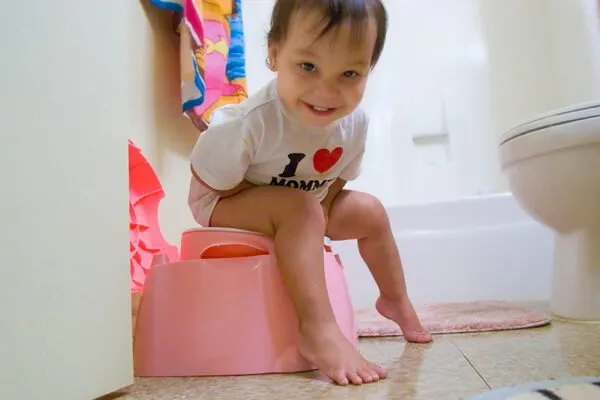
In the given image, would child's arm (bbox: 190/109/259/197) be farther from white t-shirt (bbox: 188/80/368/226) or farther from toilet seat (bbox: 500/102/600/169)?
toilet seat (bbox: 500/102/600/169)

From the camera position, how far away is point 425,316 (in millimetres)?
1238

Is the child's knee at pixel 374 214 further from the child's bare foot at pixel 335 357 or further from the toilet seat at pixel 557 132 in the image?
the toilet seat at pixel 557 132

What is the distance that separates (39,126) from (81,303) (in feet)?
0.62

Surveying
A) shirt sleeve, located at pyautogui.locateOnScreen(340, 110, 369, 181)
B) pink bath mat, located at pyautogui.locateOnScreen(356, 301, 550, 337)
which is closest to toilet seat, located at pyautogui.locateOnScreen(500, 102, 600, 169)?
pink bath mat, located at pyautogui.locateOnScreen(356, 301, 550, 337)

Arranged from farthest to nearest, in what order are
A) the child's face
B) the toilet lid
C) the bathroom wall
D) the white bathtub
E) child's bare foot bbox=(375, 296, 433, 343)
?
the bathroom wall < the white bathtub < the toilet lid < child's bare foot bbox=(375, 296, 433, 343) < the child's face

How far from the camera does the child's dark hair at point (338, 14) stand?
2.31 ft

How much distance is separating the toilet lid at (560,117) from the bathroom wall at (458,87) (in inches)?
40.2

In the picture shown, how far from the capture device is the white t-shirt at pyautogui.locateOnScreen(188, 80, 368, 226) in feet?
2.71

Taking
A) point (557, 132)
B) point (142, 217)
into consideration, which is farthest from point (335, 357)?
point (557, 132)

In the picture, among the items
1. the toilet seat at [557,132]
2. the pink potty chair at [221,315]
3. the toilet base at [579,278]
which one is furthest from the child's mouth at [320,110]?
the toilet base at [579,278]

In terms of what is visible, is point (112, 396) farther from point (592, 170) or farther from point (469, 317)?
point (592, 170)

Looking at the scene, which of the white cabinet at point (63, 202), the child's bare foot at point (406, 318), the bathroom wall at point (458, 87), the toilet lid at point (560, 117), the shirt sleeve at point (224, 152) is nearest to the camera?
the white cabinet at point (63, 202)

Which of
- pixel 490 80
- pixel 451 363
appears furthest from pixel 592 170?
pixel 490 80

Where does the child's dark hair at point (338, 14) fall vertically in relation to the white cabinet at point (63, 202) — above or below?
above
